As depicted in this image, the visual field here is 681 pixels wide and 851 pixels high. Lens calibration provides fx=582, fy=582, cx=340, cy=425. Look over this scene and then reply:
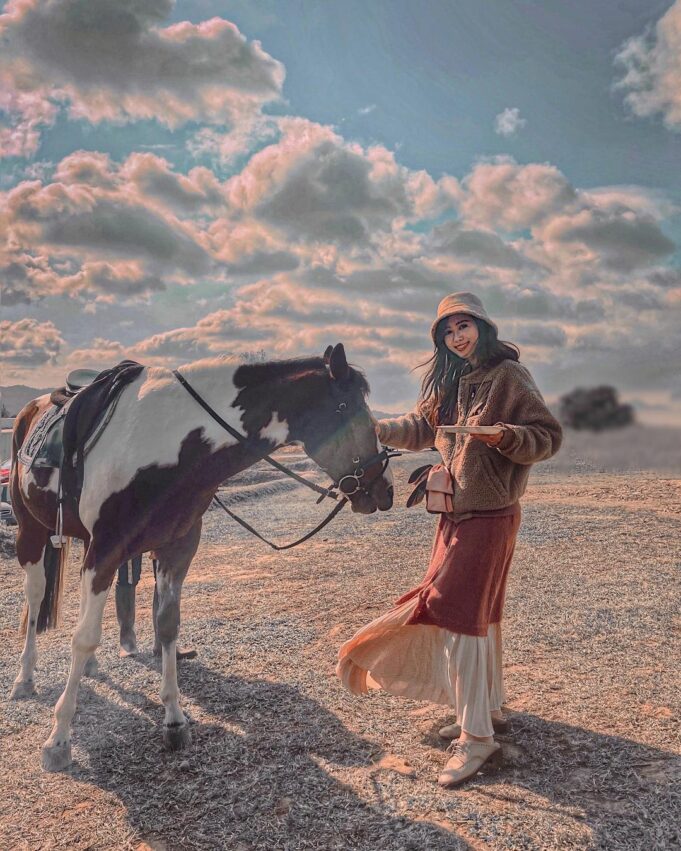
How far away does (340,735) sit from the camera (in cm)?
350

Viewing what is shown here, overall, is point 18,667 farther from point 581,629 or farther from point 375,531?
point 375,531

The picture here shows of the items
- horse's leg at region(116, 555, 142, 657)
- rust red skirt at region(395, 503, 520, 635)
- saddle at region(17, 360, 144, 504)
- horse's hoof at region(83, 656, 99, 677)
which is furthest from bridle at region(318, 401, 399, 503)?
horse's hoof at region(83, 656, 99, 677)

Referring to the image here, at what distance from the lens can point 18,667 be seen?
4.81m

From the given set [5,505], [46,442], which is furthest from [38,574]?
[5,505]

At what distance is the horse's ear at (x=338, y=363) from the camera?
330 cm

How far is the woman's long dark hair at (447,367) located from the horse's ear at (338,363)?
0.47m

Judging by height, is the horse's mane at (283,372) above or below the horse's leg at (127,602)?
above

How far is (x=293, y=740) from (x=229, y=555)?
19.1 feet

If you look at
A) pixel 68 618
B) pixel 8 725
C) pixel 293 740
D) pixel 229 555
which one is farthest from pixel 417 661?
pixel 229 555

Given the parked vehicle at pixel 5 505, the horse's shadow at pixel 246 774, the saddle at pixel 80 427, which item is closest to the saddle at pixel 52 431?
the saddle at pixel 80 427

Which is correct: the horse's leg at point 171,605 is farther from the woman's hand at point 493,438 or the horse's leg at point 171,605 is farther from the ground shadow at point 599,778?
the woman's hand at point 493,438

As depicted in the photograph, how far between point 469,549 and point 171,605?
1939 mm

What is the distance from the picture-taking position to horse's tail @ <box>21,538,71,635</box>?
4652mm

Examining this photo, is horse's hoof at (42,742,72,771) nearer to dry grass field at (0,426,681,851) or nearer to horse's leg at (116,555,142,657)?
dry grass field at (0,426,681,851)
